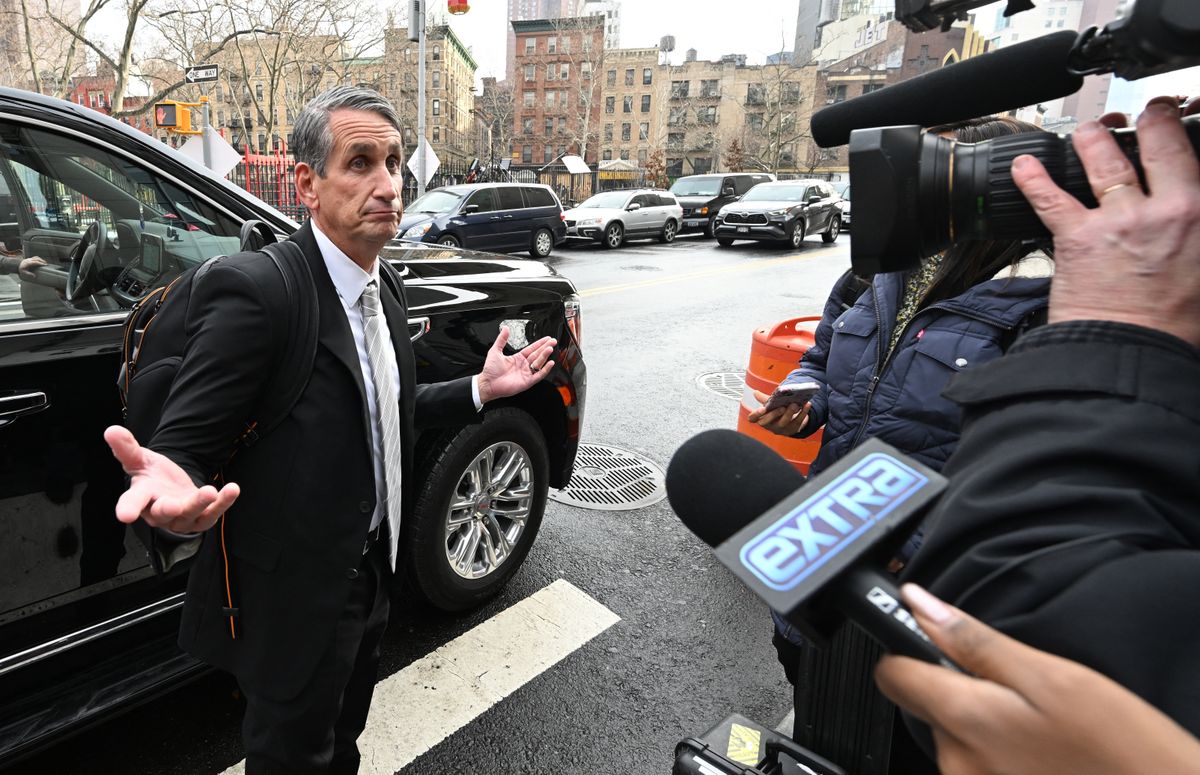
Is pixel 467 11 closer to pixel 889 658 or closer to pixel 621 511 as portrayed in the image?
pixel 621 511

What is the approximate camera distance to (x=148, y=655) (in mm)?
2078

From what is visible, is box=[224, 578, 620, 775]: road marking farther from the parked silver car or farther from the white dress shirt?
the parked silver car

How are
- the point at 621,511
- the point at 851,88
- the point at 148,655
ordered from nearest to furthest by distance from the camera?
the point at 148,655 → the point at 621,511 → the point at 851,88

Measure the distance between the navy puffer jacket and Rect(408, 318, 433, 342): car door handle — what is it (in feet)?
4.59

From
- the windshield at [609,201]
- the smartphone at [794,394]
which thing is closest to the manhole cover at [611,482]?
the smartphone at [794,394]

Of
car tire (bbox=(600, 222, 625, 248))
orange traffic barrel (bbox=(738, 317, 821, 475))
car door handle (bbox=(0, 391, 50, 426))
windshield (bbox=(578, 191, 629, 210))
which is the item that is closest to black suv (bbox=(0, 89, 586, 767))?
car door handle (bbox=(0, 391, 50, 426))

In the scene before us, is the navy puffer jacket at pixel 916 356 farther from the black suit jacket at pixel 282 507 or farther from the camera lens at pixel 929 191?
the black suit jacket at pixel 282 507

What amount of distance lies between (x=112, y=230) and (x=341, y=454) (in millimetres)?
1394

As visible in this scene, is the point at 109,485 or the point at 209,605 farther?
the point at 109,485

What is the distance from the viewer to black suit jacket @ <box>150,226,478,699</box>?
57.7 inches

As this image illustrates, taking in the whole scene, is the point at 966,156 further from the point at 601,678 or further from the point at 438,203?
the point at 438,203

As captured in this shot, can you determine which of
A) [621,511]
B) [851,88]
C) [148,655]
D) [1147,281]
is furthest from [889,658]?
[851,88]

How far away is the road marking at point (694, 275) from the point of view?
11.4 meters

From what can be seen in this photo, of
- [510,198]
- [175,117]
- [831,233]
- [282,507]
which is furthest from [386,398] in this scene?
[831,233]
